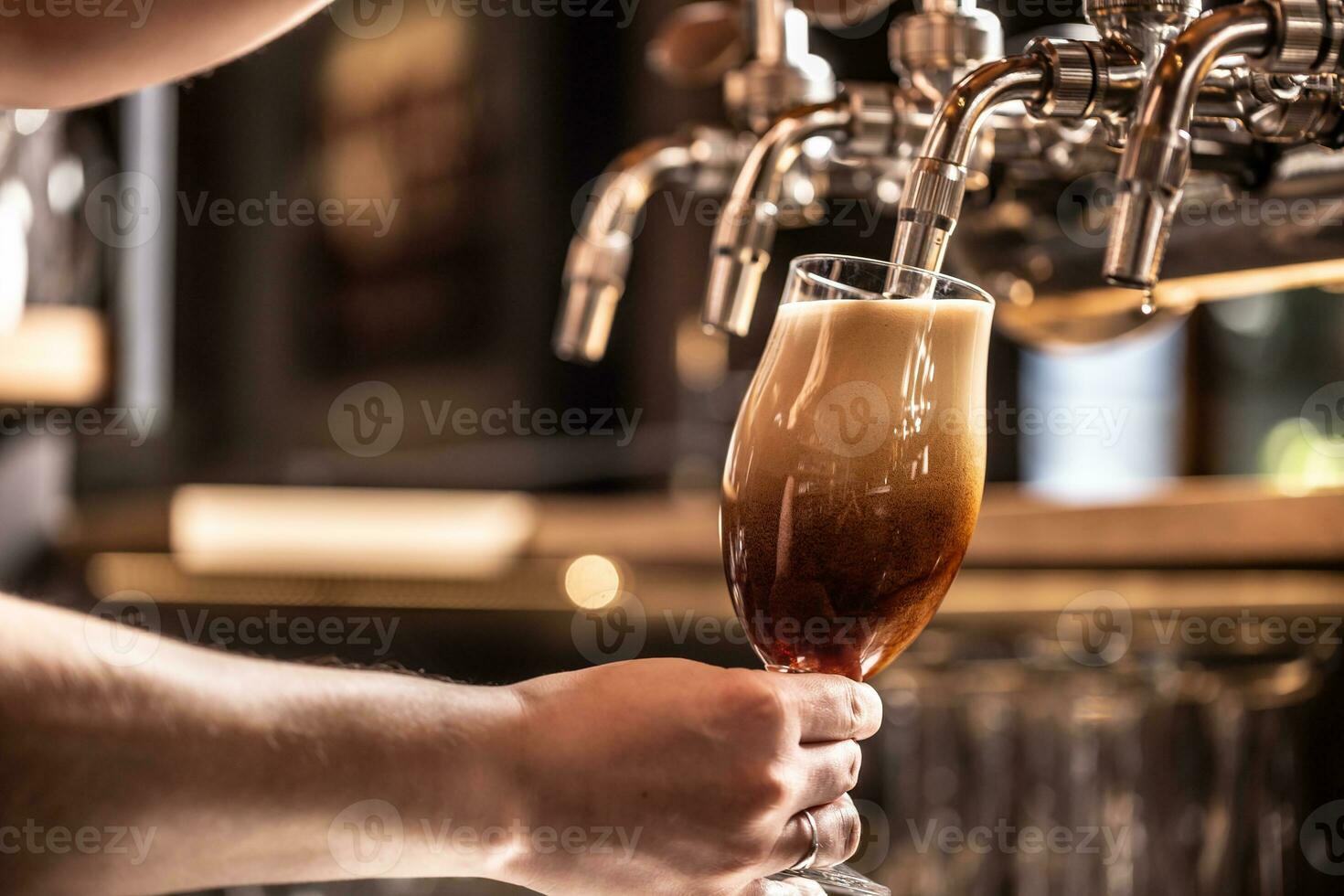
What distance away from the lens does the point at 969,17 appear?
80cm

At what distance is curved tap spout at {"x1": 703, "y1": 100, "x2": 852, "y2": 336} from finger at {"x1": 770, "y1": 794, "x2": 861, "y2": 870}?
238mm

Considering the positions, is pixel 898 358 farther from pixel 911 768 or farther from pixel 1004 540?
pixel 1004 540

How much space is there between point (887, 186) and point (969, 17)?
153 mm

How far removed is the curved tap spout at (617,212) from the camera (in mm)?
928
